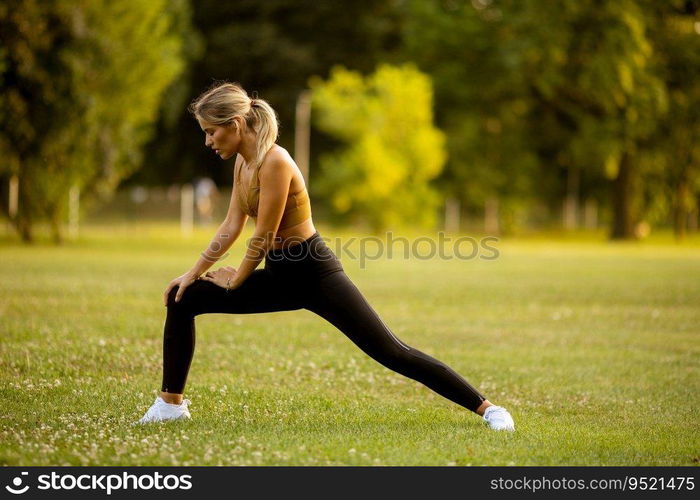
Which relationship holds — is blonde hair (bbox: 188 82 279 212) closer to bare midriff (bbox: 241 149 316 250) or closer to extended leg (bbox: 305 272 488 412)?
bare midriff (bbox: 241 149 316 250)

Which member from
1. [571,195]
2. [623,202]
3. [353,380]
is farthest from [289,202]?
[571,195]

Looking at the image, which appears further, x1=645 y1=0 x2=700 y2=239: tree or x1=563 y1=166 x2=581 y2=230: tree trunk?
x1=563 y1=166 x2=581 y2=230: tree trunk

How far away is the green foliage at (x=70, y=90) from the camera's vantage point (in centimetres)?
2805

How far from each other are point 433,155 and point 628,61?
9064mm

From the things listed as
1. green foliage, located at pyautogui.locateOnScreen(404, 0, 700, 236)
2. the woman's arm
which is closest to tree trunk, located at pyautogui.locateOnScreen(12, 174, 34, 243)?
green foliage, located at pyautogui.locateOnScreen(404, 0, 700, 236)

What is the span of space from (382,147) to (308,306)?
35.4 meters

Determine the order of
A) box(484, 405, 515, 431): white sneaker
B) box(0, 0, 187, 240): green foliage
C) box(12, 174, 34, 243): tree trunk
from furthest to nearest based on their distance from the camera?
box(12, 174, 34, 243): tree trunk
box(0, 0, 187, 240): green foliage
box(484, 405, 515, 431): white sneaker

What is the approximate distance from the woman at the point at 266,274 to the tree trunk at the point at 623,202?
1536 inches

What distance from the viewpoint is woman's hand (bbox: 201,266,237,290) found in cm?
643

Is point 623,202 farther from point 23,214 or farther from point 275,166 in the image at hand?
point 275,166

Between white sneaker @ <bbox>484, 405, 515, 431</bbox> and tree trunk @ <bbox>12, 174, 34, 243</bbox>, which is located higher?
white sneaker @ <bbox>484, 405, 515, 431</bbox>

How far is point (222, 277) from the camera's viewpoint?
6.46 m

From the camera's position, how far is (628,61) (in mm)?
39250

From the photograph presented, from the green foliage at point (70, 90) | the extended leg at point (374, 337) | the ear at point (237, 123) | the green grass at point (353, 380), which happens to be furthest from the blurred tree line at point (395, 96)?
the extended leg at point (374, 337)
